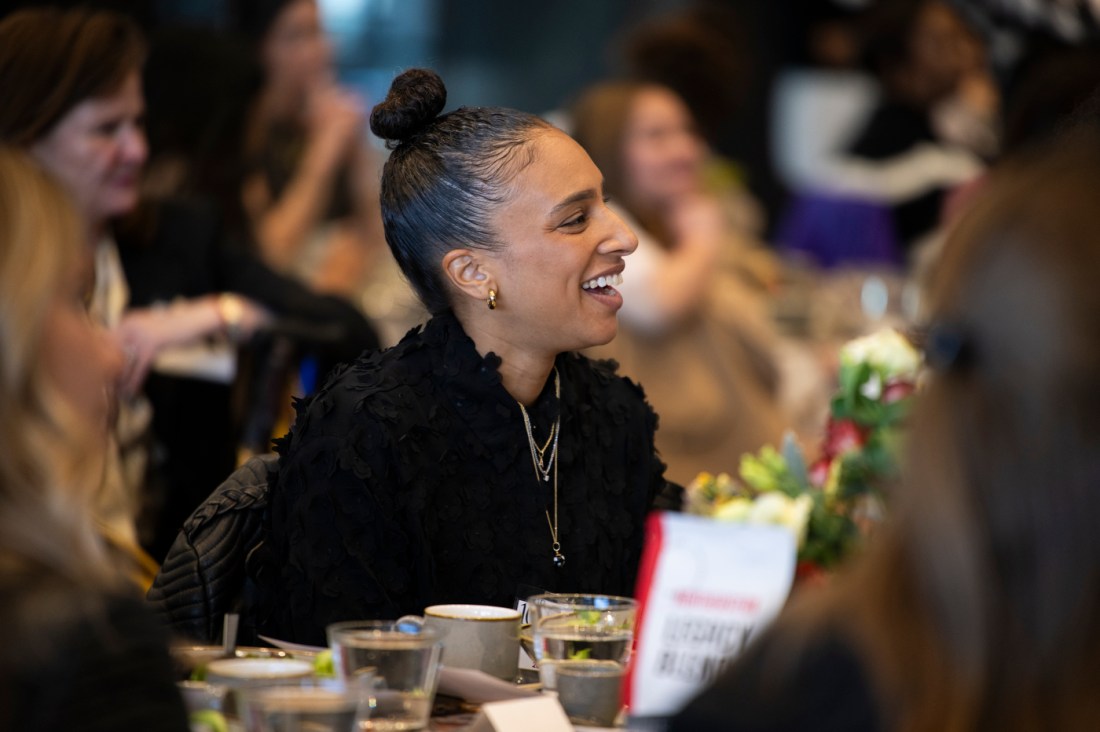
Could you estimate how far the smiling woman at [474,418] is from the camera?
1847mm

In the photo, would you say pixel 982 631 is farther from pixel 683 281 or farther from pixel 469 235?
pixel 683 281

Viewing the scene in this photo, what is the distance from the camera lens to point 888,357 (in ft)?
5.63

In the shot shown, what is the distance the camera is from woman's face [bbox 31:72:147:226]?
2900 millimetres

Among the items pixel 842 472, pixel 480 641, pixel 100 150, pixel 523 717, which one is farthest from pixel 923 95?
pixel 523 717

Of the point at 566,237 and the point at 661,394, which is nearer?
the point at 566,237

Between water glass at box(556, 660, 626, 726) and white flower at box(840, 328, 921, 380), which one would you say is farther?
white flower at box(840, 328, 921, 380)

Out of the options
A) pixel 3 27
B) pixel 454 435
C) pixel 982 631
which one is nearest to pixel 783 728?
pixel 982 631

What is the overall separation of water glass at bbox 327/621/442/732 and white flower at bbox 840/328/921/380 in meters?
0.68

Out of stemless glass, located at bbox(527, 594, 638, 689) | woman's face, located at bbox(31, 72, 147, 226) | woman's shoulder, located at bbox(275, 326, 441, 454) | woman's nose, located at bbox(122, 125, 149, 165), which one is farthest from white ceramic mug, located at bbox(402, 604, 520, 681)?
woman's nose, located at bbox(122, 125, 149, 165)

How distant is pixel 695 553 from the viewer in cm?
124

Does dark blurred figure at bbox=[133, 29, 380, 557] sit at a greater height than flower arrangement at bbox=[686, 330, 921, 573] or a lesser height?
greater

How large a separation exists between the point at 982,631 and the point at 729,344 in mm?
3307

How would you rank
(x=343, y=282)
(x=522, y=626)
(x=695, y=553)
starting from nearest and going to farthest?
(x=695, y=553) → (x=522, y=626) → (x=343, y=282)

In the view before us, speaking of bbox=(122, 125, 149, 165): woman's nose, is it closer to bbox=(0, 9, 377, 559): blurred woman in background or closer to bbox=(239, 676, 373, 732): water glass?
bbox=(0, 9, 377, 559): blurred woman in background
